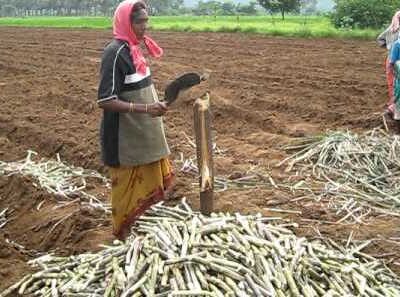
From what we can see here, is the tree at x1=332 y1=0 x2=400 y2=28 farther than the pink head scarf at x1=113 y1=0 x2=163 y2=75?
Yes

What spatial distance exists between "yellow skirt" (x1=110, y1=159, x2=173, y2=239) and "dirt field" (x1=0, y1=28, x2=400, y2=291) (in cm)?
41

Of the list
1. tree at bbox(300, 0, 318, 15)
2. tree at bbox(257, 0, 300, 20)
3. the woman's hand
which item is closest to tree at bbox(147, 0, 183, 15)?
tree at bbox(300, 0, 318, 15)

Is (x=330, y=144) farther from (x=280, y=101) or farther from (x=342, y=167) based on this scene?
(x=280, y=101)

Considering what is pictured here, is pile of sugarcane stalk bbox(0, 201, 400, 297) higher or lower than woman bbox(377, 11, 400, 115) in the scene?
lower

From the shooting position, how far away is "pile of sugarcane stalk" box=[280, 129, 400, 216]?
5.71 meters

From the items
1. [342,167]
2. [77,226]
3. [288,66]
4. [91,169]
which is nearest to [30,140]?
[91,169]

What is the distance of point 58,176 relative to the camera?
22.7ft

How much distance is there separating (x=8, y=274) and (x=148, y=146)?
133cm

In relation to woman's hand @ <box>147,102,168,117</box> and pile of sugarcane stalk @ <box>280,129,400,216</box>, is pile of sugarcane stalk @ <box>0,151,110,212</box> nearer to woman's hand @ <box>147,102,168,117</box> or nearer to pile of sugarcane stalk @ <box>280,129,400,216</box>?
woman's hand @ <box>147,102,168,117</box>

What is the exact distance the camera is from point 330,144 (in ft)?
22.8

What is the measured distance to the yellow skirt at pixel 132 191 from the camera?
471 centimetres

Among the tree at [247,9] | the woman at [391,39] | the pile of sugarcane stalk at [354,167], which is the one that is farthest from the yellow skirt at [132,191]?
the tree at [247,9]

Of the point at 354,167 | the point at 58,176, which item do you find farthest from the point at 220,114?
the point at 354,167

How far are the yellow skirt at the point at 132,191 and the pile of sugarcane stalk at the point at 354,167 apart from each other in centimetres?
171
